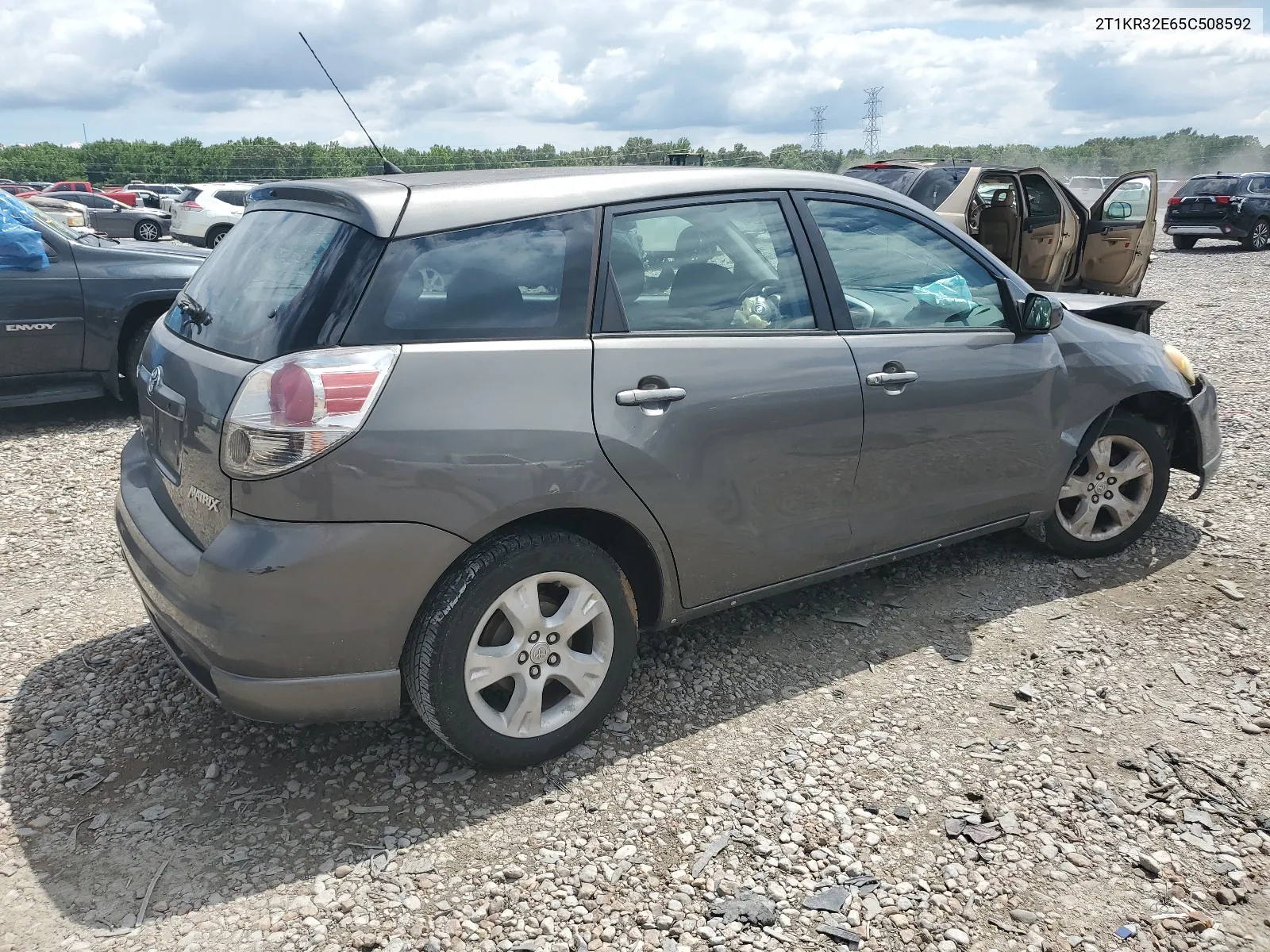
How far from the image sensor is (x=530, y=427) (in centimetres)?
281

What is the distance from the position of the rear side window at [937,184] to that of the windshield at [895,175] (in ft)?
0.36

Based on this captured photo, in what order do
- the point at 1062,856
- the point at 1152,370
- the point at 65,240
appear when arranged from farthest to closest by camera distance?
the point at 65,240, the point at 1152,370, the point at 1062,856

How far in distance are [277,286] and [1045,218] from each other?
10068 mm

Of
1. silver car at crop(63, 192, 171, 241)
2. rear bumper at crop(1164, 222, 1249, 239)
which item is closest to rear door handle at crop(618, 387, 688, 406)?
rear bumper at crop(1164, 222, 1249, 239)

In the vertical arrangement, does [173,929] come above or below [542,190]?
below

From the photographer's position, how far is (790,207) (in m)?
3.56

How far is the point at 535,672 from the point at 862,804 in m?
1.03

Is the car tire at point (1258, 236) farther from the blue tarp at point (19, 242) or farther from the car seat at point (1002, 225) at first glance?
the blue tarp at point (19, 242)

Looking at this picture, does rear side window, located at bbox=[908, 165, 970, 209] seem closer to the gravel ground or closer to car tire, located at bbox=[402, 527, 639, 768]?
the gravel ground

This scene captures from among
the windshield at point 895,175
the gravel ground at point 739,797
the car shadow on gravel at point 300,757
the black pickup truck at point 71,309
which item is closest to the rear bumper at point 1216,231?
the windshield at point 895,175

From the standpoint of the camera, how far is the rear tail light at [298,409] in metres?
2.59

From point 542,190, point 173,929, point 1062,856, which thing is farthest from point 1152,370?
point 173,929

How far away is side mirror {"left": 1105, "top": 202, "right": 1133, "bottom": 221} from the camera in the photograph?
441 inches

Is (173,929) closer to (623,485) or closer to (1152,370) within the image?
(623,485)
